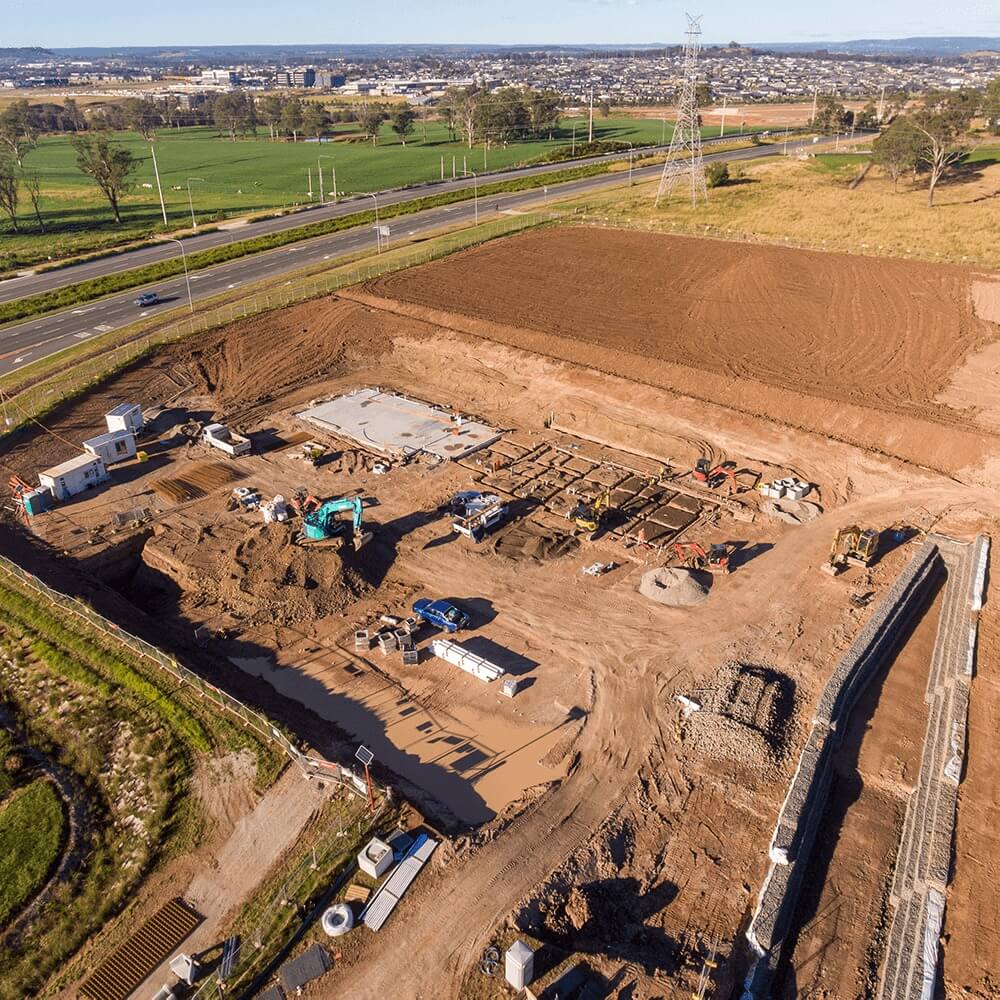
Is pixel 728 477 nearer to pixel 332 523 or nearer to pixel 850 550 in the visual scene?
pixel 850 550

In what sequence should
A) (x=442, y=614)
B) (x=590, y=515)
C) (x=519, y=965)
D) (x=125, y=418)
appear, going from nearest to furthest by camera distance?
(x=519, y=965), (x=442, y=614), (x=590, y=515), (x=125, y=418)

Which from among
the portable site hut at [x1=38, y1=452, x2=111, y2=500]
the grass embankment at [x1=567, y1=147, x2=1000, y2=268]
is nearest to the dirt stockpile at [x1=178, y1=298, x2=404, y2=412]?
the portable site hut at [x1=38, y1=452, x2=111, y2=500]

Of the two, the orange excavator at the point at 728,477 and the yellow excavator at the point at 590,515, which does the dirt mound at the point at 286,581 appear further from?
the orange excavator at the point at 728,477

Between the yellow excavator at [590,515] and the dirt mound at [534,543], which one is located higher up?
the yellow excavator at [590,515]

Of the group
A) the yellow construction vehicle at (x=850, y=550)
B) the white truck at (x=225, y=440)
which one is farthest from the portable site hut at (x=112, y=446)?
the yellow construction vehicle at (x=850, y=550)

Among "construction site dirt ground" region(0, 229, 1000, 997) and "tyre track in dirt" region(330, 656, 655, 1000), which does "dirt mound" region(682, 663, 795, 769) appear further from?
"tyre track in dirt" region(330, 656, 655, 1000)

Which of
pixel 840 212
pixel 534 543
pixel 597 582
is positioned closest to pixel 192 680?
pixel 534 543
